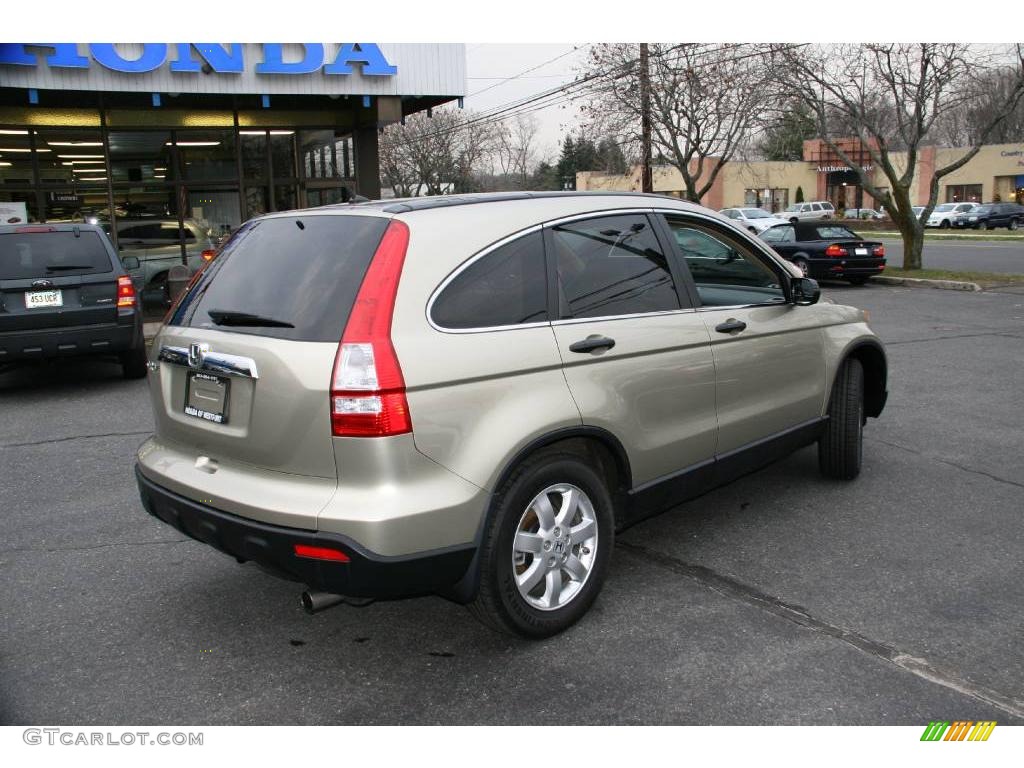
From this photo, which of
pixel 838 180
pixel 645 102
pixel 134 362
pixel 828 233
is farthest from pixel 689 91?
pixel 838 180

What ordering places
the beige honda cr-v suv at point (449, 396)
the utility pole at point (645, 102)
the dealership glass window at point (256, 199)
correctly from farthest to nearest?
the utility pole at point (645, 102) → the dealership glass window at point (256, 199) → the beige honda cr-v suv at point (449, 396)

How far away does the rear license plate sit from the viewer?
138 inches

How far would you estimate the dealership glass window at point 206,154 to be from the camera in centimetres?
1770

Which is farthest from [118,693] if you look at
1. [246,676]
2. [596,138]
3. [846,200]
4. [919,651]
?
[846,200]

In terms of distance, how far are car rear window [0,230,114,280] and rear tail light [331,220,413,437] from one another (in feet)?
22.2

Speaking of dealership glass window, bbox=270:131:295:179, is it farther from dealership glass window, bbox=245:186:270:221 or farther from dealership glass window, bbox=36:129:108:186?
dealership glass window, bbox=36:129:108:186

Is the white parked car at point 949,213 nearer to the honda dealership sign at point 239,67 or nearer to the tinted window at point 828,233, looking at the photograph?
the tinted window at point 828,233

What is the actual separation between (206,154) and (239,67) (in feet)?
11.7

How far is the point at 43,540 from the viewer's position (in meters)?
4.91

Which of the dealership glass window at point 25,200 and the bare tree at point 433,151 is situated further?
the bare tree at point 433,151

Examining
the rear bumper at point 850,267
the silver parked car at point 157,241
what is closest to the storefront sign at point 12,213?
the silver parked car at point 157,241

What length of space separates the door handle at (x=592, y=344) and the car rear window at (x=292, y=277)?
36.4 inches

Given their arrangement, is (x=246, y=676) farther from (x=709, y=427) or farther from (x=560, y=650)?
(x=709, y=427)

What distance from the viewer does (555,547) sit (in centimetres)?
365
